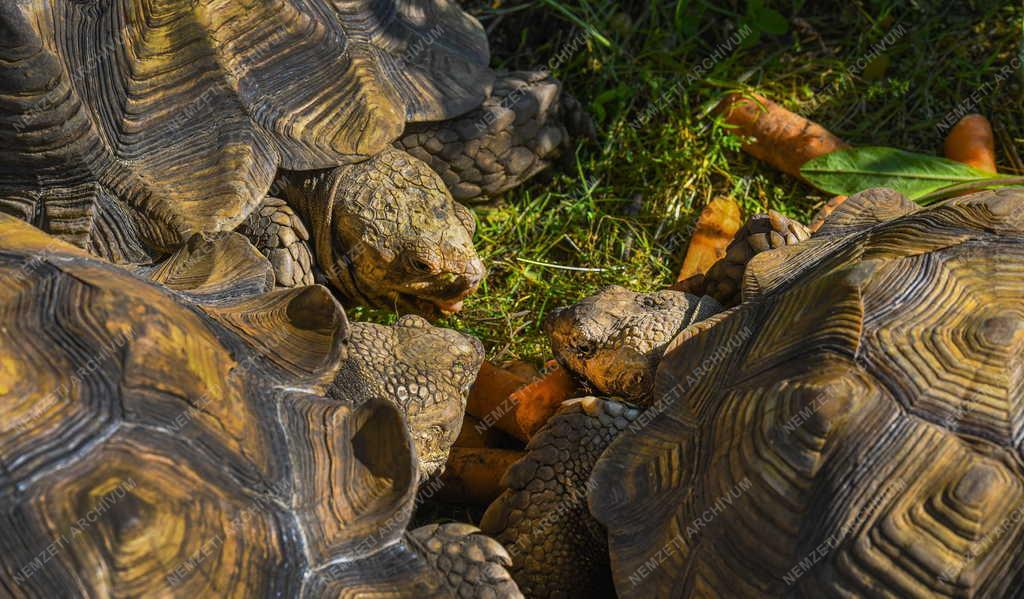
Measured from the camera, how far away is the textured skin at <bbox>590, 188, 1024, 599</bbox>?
1990 mm

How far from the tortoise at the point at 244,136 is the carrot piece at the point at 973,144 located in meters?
1.97

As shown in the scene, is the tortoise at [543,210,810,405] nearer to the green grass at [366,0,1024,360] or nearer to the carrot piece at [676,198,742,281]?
the carrot piece at [676,198,742,281]

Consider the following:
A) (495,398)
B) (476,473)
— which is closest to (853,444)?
(476,473)

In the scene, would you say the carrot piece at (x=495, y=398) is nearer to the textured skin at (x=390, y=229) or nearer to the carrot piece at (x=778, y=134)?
the textured skin at (x=390, y=229)

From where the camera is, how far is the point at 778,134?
3.92m

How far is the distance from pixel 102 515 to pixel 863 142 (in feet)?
10.8

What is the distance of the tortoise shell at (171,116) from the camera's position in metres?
3.02

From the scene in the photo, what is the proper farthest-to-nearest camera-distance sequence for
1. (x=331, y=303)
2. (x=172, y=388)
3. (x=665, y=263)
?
1. (x=665, y=263)
2. (x=331, y=303)
3. (x=172, y=388)

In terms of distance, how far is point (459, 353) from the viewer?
9.38 ft

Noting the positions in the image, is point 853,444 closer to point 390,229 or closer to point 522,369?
point 522,369

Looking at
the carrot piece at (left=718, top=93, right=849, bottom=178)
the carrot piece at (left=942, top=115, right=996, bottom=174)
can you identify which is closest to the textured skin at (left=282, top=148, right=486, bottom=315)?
the carrot piece at (left=718, top=93, right=849, bottom=178)

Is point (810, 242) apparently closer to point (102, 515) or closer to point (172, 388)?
point (172, 388)

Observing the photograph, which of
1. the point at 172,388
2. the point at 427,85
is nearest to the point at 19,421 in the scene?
the point at 172,388

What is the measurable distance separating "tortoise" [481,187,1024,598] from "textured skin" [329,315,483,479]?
24 cm
